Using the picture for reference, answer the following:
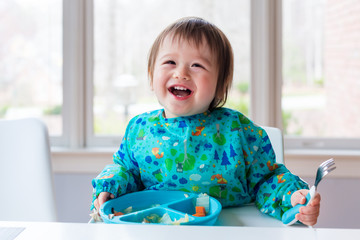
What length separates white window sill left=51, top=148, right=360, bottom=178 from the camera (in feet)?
6.49

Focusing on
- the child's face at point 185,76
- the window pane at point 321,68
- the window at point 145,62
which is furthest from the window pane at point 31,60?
the child's face at point 185,76

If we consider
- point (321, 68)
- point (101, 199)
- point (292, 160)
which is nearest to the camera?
point (101, 199)

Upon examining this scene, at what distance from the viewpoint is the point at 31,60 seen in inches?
85.6

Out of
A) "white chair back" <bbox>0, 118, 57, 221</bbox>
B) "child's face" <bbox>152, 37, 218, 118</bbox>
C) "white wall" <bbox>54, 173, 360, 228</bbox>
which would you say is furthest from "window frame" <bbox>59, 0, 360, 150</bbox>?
"child's face" <bbox>152, 37, 218, 118</bbox>

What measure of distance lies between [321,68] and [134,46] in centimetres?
89

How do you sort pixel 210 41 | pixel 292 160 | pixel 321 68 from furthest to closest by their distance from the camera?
1. pixel 321 68
2. pixel 292 160
3. pixel 210 41

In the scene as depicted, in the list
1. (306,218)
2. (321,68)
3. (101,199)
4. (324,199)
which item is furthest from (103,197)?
(321,68)

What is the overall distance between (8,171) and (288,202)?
2.53ft

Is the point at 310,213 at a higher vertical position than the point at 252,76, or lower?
lower

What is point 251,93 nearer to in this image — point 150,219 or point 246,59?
point 246,59

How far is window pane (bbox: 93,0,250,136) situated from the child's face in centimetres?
105

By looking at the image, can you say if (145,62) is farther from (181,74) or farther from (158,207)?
(158,207)

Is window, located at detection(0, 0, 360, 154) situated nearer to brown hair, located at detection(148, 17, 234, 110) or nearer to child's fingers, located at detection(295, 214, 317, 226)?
brown hair, located at detection(148, 17, 234, 110)

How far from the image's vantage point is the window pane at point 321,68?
208 cm
